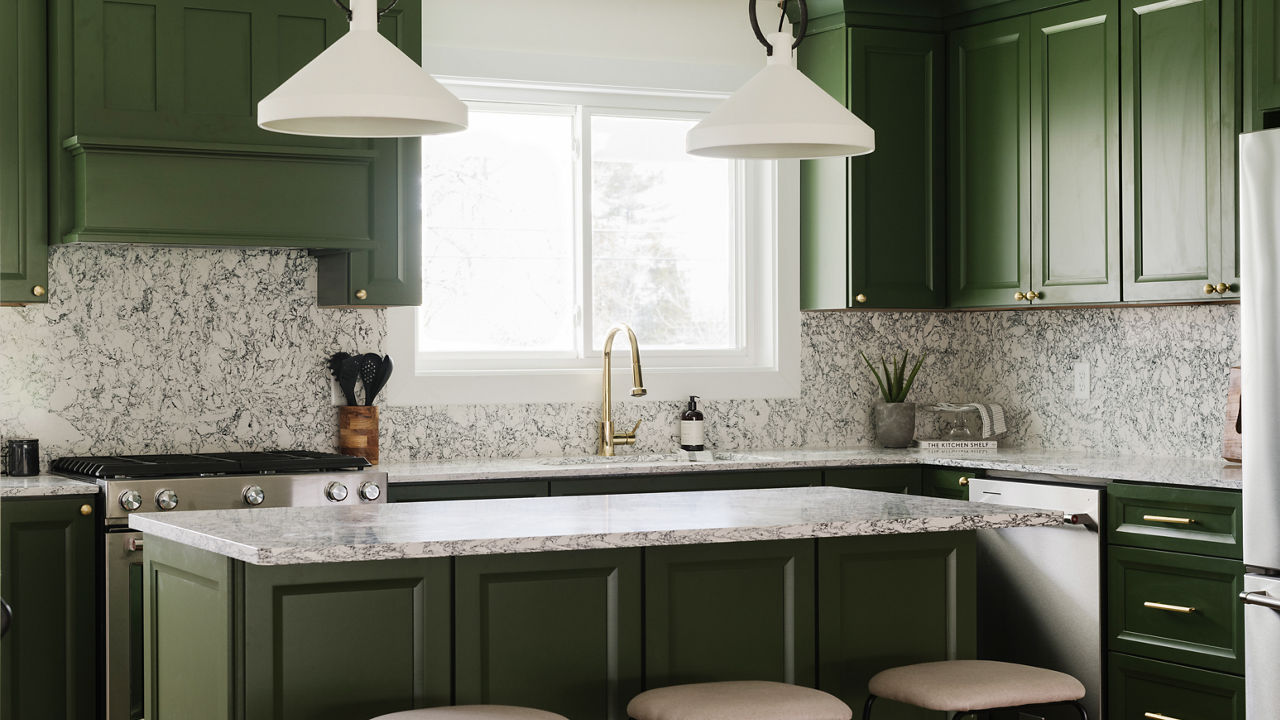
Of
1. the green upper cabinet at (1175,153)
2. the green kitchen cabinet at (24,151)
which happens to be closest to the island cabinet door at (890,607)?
the green upper cabinet at (1175,153)

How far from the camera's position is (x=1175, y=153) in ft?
13.4

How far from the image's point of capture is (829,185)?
4891mm

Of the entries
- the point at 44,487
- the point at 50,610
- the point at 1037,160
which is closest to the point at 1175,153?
the point at 1037,160

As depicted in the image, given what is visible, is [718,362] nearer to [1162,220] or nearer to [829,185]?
[829,185]

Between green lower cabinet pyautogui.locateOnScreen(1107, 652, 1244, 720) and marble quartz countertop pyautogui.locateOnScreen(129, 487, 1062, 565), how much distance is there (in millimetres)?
1177

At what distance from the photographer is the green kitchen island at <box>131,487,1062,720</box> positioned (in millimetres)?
2387

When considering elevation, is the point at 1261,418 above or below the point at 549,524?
above

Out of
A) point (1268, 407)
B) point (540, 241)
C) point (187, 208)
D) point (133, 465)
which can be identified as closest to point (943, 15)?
point (540, 241)

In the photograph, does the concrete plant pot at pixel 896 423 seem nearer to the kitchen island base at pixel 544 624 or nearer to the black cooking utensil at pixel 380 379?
the black cooking utensil at pixel 380 379

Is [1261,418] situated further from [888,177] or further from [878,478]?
[888,177]

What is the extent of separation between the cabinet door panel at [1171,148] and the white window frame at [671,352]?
124cm

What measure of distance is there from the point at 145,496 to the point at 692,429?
6.16 ft

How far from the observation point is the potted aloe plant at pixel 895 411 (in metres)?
5.04

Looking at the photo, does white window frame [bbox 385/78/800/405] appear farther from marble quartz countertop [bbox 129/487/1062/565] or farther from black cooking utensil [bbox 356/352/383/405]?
marble quartz countertop [bbox 129/487/1062/565]
